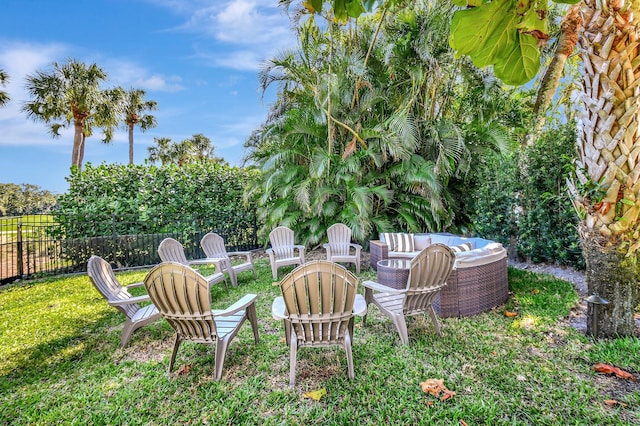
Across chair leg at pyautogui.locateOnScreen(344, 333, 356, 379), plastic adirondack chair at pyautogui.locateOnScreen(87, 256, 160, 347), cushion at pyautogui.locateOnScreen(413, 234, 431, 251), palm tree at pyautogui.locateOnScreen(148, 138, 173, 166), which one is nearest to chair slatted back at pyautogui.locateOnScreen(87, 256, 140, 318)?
plastic adirondack chair at pyautogui.locateOnScreen(87, 256, 160, 347)

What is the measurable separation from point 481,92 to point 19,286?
1149 cm

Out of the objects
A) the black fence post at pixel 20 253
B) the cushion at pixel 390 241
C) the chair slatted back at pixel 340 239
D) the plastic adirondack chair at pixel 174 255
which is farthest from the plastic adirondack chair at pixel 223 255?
the black fence post at pixel 20 253

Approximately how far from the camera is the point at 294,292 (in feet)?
9.43

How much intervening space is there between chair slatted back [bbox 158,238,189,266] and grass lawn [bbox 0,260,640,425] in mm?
Answer: 1294

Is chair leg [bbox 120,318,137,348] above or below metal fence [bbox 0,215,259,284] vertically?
below

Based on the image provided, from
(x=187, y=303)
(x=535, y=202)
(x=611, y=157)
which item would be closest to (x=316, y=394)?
(x=187, y=303)

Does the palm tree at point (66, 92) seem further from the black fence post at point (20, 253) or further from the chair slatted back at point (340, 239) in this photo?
the chair slatted back at point (340, 239)

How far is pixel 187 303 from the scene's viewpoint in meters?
2.95

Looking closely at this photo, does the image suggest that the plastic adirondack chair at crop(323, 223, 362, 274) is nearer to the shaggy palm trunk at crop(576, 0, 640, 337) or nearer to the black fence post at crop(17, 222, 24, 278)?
the shaggy palm trunk at crop(576, 0, 640, 337)

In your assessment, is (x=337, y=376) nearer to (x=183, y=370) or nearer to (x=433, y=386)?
(x=433, y=386)

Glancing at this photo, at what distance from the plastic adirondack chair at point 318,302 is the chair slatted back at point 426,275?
2.88 feet

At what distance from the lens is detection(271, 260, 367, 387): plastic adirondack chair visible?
286 cm

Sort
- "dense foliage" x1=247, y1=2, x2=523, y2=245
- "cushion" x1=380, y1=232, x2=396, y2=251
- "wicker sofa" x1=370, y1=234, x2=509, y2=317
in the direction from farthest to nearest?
1. "dense foliage" x1=247, y1=2, x2=523, y2=245
2. "cushion" x1=380, y1=232, x2=396, y2=251
3. "wicker sofa" x1=370, y1=234, x2=509, y2=317

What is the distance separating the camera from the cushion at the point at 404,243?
21.9ft
